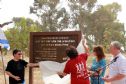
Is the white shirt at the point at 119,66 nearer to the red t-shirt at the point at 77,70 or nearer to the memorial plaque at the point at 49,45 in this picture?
the red t-shirt at the point at 77,70

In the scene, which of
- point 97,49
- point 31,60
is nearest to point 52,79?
point 97,49

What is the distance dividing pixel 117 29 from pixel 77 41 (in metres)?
62.8

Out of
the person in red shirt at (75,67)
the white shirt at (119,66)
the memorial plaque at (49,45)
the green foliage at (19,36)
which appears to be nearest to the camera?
the white shirt at (119,66)

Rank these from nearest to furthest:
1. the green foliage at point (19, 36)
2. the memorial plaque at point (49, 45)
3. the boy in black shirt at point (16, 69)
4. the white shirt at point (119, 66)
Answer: the white shirt at point (119, 66) < the boy in black shirt at point (16, 69) < the memorial plaque at point (49, 45) < the green foliage at point (19, 36)

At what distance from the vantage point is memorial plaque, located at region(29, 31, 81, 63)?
1064 cm

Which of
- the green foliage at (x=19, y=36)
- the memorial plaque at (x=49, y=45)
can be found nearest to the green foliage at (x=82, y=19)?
the green foliage at (x=19, y=36)

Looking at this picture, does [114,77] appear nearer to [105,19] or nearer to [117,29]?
[105,19]

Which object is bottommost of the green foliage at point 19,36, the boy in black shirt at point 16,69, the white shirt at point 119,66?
the green foliage at point 19,36

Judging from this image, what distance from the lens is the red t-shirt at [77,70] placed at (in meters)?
7.30

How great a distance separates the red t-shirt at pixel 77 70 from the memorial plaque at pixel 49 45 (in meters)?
3.12

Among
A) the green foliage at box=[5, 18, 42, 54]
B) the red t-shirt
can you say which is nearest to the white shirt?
the red t-shirt

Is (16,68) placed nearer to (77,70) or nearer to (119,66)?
(77,70)

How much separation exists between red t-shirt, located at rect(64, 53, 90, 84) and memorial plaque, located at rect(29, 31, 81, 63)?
312cm

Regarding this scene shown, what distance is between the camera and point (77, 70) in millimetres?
7312
